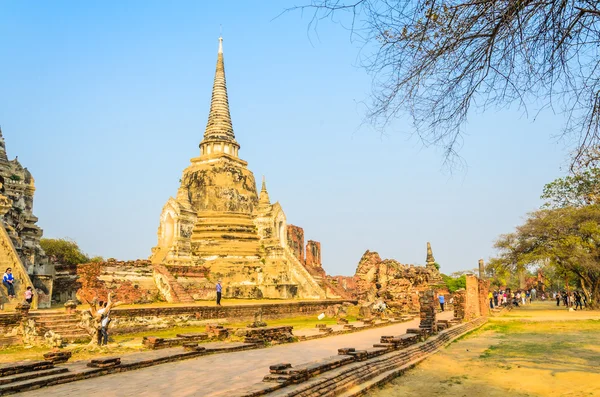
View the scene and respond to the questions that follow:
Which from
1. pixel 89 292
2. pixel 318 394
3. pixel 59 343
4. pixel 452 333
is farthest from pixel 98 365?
pixel 89 292

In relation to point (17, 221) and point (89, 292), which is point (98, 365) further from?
point (17, 221)

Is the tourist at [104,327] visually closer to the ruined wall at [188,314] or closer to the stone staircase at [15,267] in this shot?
the ruined wall at [188,314]

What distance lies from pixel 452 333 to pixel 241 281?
12.8 meters

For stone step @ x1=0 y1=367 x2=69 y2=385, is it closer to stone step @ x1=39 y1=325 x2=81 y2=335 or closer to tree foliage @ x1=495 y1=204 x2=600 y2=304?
stone step @ x1=39 y1=325 x2=81 y2=335

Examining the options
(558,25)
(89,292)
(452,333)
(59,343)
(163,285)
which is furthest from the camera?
(163,285)

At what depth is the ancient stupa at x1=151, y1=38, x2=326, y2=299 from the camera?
24.5 m

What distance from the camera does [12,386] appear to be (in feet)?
19.2

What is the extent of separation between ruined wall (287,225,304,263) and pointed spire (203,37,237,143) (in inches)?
314

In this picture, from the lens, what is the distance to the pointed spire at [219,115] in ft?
105

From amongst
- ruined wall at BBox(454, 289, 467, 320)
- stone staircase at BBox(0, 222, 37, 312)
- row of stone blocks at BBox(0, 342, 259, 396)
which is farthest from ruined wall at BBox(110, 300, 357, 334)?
row of stone blocks at BBox(0, 342, 259, 396)

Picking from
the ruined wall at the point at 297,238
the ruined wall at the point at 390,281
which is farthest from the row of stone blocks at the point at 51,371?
the ruined wall at the point at 297,238

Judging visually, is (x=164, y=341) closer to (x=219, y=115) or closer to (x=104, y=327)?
(x=104, y=327)

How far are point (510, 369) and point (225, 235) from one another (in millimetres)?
19916

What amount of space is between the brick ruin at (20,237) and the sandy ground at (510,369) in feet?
39.0
